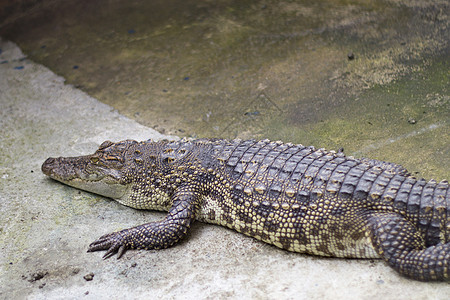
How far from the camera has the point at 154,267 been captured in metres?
3.69

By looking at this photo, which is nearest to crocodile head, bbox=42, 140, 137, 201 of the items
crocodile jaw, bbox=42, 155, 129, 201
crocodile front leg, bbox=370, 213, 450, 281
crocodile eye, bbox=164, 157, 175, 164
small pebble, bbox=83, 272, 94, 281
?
crocodile jaw, bbox=42, 155, 129, 201

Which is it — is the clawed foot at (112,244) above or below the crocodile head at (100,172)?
below

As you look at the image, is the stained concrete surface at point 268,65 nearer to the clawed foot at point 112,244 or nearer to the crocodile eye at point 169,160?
the crocodile eye at point 169,160

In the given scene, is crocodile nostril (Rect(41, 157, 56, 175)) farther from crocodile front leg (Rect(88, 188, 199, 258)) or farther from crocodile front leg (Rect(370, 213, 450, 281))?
crocodile front leg (Rect(370, 213, 450, 281))

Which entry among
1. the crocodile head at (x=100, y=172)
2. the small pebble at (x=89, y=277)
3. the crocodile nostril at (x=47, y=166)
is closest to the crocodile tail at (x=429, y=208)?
the small pebble at (x=89, y=277)

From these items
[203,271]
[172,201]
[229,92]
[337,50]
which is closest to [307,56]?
[337,50]

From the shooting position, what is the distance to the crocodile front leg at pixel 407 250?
3.07m

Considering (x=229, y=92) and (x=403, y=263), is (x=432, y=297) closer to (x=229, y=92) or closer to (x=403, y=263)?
(x=403, y=263)

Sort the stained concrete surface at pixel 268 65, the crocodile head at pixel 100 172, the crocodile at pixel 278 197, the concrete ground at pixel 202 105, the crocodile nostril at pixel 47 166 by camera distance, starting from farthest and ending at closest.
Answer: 1. the stained concrete surface at pixel 268 65
2. the crocodile nostril at pixel 47 166
3. the crocodile head at pixel 100 172
4. the concrete ground at pixel 202 105
5. the crocodile at pixel 278 197

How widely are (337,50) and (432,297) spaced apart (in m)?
3.85

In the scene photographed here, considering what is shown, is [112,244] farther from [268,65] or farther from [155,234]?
[268,65]

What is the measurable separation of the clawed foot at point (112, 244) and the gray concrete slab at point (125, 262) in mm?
51

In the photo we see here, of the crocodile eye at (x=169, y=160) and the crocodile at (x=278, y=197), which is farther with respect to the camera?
the crocodile eye at (x=169, y=160)

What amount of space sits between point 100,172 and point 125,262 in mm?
980
